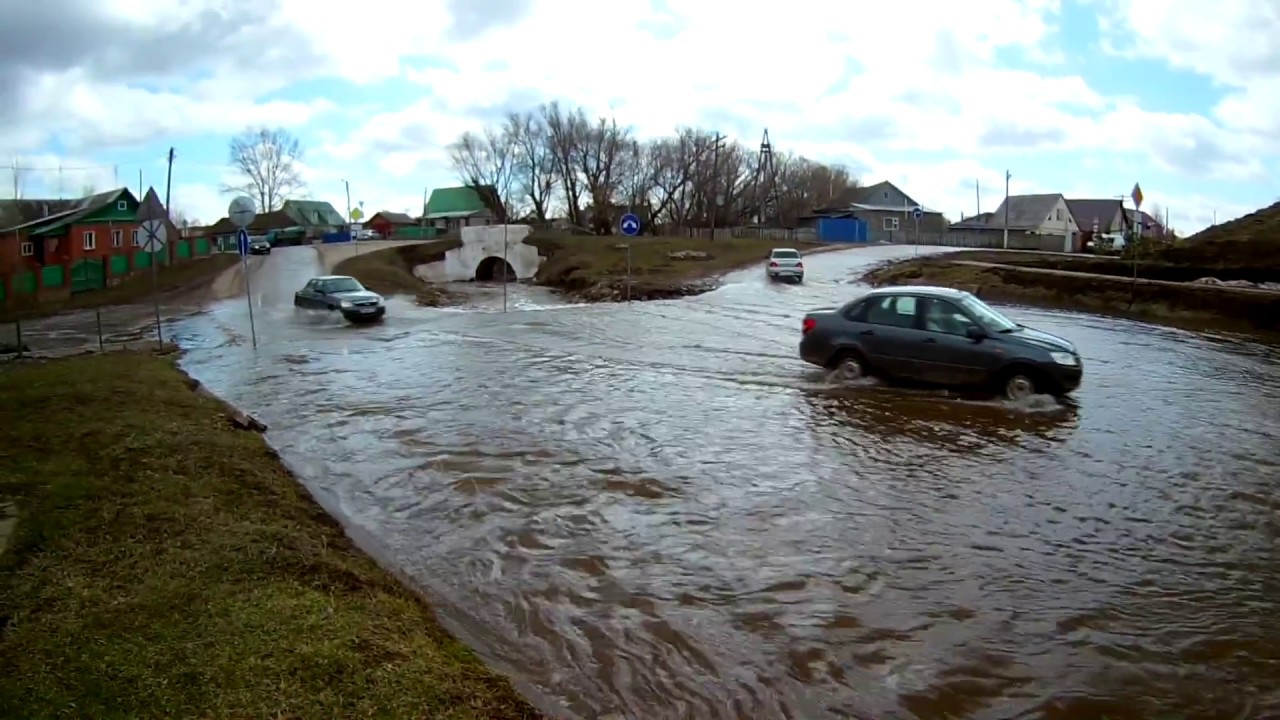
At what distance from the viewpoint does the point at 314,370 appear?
1678cm

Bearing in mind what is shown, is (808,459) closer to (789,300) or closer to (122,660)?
(122,660)

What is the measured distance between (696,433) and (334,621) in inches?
251

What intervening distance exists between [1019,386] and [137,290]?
136 feet

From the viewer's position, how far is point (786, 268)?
38.1 metres

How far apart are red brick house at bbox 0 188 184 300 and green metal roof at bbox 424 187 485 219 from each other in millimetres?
49276

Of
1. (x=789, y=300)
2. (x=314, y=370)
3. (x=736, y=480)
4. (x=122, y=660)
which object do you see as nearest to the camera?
(x=122, y=660)

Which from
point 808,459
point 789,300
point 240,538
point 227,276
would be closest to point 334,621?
point 240,538

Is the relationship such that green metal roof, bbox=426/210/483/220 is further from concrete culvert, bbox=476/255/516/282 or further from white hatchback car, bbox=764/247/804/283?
white hatchback car, bbox=764/247/804/283

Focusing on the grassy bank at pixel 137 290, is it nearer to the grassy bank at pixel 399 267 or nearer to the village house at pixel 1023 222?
the grassy bank at pixel 399 267

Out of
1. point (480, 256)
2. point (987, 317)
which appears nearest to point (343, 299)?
point (987, 317)

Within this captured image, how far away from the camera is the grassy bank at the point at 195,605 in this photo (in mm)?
3896

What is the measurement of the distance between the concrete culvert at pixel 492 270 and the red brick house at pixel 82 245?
18.9 metres

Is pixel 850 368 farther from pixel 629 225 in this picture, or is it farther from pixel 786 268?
pixel 786 268

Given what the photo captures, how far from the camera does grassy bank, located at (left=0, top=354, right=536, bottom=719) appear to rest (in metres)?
3.90
